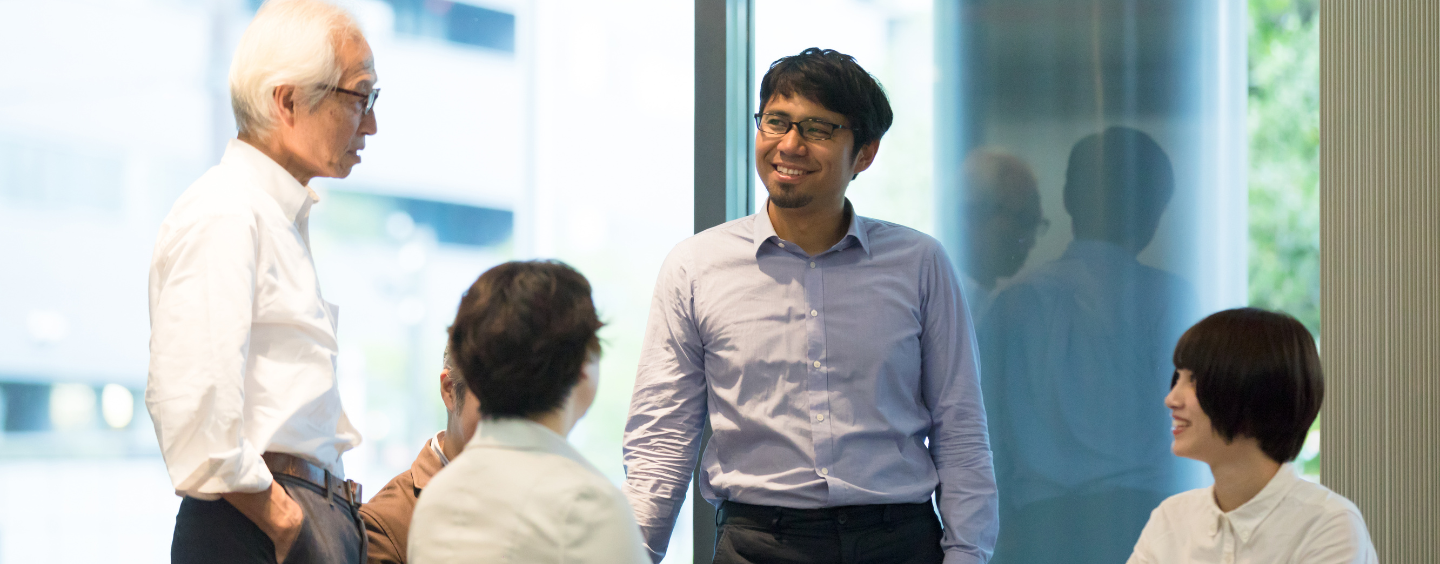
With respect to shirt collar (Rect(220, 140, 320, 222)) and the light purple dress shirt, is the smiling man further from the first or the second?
shirt collar (Rect(220, 140, 320, 222))

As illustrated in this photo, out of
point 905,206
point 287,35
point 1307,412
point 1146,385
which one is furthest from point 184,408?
point 1146,385

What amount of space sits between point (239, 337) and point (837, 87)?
119 cm

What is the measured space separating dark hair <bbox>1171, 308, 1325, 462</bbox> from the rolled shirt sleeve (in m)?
1.48

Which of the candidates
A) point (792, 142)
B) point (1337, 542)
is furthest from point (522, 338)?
point (1337, 542)

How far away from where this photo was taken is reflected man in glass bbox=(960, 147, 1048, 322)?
8.73 feet

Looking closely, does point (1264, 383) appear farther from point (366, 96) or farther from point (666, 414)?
point (366, 96)

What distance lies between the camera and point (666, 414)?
210 cm

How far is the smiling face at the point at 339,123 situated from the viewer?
1732 mm

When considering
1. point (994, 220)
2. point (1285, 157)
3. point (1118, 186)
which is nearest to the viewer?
point (1285, 157)

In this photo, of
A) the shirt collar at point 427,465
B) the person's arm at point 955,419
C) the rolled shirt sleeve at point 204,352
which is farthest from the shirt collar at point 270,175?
the person's arm at point 955,419

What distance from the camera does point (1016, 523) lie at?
264 cm

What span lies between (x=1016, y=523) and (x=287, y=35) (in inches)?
78.6

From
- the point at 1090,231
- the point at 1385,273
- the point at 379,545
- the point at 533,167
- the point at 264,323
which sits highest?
the point at 533,167

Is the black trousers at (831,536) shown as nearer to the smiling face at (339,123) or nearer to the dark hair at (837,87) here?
the dark hair at (837,87)
